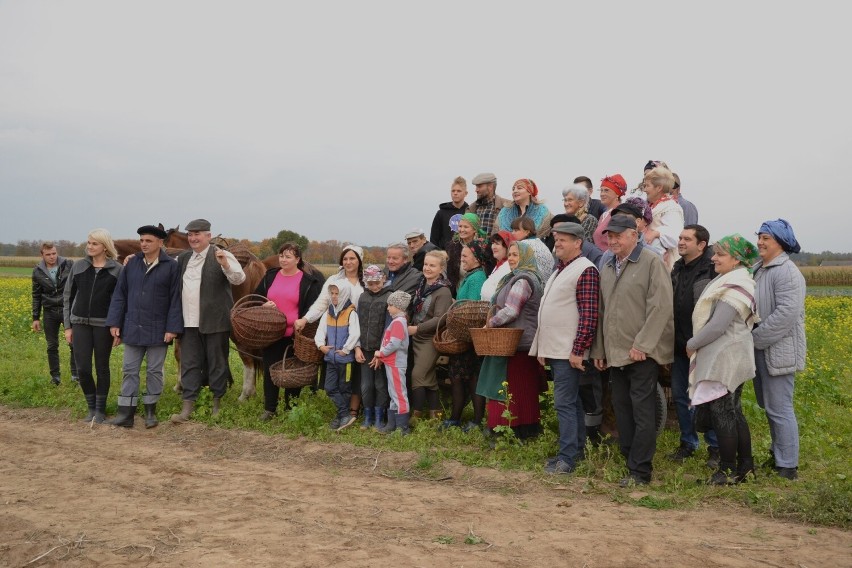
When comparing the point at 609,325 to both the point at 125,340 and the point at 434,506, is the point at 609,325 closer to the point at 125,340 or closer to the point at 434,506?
the point at 434,506

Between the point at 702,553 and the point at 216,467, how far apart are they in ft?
14.3

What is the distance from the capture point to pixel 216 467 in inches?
271

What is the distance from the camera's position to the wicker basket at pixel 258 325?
819cm

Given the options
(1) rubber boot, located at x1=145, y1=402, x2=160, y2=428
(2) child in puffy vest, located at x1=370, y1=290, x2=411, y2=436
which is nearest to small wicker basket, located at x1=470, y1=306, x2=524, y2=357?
(2) child in puffy vest, located at x1=370, y1=290, x2=411, y2=436

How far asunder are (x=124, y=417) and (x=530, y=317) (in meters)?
5.01

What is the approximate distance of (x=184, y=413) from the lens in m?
8.76

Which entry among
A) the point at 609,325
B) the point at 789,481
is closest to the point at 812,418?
the point at 789,481

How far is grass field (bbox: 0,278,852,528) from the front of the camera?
5523 millimetres

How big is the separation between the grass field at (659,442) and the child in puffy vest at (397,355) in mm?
258

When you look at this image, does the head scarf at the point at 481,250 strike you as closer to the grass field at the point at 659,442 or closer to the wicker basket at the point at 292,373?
the grass field at the point at 659,442

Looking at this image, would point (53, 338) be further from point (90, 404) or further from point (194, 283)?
point (194, 283)

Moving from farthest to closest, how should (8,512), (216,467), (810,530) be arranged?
1. (216,467)
2. (8,512)
3. (810,530)

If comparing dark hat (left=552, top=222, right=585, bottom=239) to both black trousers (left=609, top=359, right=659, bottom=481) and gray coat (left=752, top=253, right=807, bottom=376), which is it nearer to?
black trousers (left=609, top=359, right=659, bottom=481)

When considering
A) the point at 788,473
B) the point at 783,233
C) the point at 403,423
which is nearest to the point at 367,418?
the point at 403,423
